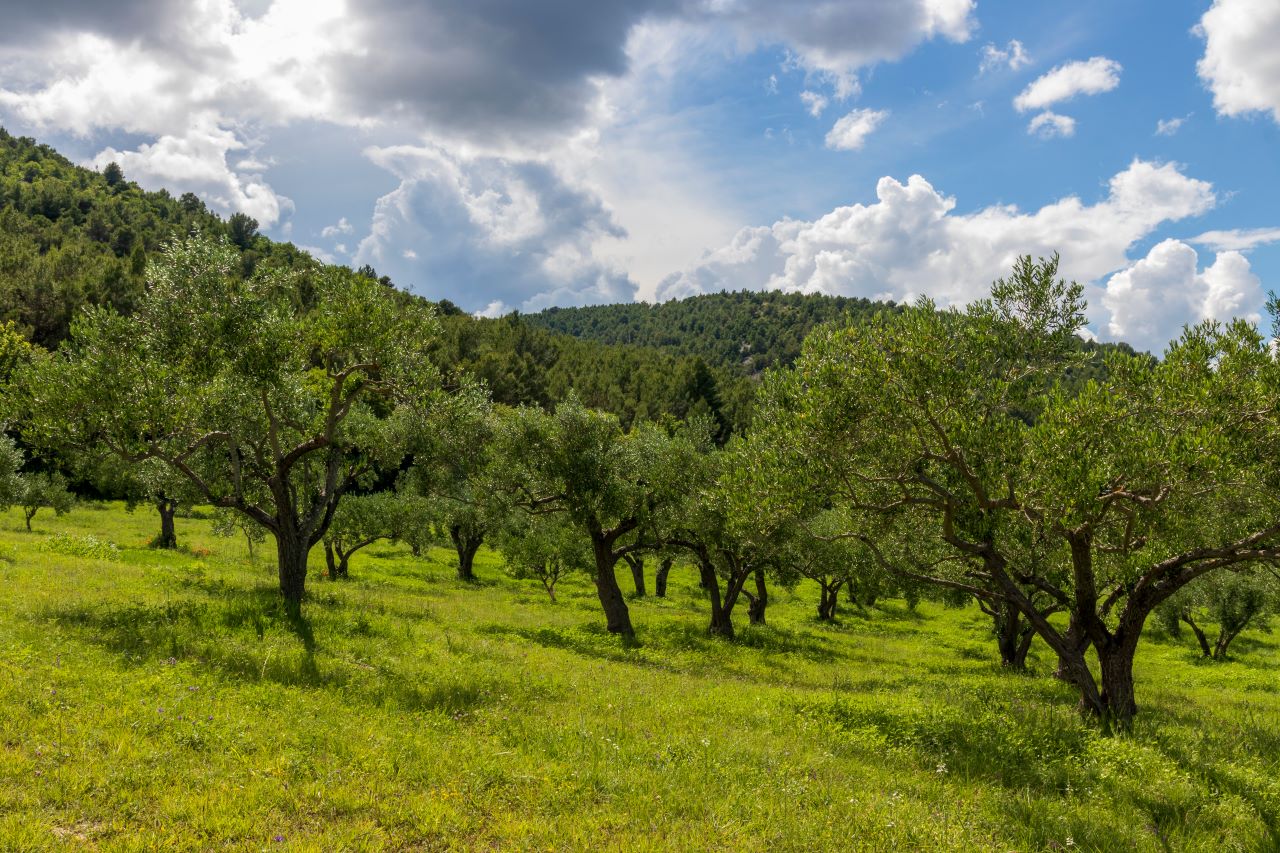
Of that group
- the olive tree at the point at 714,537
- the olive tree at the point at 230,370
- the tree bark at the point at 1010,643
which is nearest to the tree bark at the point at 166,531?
the olive tree at the point at 230,370

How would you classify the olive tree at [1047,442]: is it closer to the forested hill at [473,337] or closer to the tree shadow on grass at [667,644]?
the tree shadow on grass at [667,644]

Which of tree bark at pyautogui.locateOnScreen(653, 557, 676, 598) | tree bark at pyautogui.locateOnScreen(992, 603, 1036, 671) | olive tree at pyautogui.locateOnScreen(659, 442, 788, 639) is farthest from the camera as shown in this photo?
tree bark at pyautogui.locateOnScreen(653, 557, 676, 598)

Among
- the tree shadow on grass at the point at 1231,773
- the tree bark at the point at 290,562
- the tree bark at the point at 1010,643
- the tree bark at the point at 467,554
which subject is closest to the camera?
the tree shadow on grass at the point at 1231,773

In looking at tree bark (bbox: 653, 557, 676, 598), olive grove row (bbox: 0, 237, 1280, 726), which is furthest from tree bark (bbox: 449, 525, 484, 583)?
olive grove row (bbox: 0, 237, 1280, 726)

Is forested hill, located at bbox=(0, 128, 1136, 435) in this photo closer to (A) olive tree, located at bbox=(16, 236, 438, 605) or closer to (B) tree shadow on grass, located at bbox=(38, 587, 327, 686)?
(A) olive tree, located at bbox=(16, 236, 438, 605)

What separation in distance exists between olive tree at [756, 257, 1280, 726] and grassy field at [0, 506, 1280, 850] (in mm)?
4080

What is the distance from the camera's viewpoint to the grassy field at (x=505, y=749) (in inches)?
374

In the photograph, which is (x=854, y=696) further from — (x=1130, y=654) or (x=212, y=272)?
(x=212, y=272)

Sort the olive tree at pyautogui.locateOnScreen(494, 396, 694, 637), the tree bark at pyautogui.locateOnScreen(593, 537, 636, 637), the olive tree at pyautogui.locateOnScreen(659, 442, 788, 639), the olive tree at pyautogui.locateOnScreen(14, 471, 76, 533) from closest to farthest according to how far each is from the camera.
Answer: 1. the olive tree at pyautogui.locateOnScreen(659, 442, 788, 639)
2. the olive tree at pyautogui.locateOnScreen(494, 396, 694, 637)
3. the tree bark at pyautogui.locateOnScreen(593, 537, 636, 637)
4. the olive tree at pyautogui.locateOnScreen(14, 471, 76, 533)

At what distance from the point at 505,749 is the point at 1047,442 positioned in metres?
13.5

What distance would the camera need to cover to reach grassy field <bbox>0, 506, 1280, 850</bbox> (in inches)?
374

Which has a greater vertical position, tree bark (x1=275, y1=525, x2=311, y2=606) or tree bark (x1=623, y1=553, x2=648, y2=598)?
tree bark (x1=275, y1=525, x2=311, y2=606)

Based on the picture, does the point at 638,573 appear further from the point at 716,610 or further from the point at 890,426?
the point at 890,426

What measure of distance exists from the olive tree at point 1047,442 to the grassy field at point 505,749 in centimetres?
408
